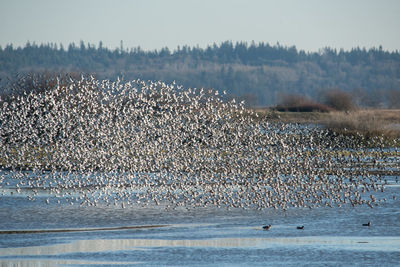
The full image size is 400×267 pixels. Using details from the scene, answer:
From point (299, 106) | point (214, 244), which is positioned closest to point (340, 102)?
point (299, 106)

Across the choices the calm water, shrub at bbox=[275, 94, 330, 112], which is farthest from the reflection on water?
shrub at bbox=[275, 94, 330, 112]

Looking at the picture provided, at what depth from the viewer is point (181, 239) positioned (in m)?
19.7

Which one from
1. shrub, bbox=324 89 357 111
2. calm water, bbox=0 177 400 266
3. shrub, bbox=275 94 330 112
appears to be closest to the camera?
calm water, bbox=0 177 400 266

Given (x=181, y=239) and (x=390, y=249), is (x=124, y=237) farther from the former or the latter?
(x=390, y=249)

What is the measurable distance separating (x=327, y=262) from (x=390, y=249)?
230 cm

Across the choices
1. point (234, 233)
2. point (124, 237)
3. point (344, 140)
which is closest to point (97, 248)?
point (124, 237)

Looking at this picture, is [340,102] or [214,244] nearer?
[214,244]

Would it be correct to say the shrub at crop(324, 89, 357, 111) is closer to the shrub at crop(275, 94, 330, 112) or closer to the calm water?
the shrub at crop(275, 94, 330, 112)

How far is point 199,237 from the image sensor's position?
20.0 metres

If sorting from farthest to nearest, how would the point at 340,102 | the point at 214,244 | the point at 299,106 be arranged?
the point at 340,102 → the point at 299,106 → the point at 214,244

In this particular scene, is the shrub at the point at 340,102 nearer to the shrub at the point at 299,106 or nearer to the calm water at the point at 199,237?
the shrub at the point at 299,106

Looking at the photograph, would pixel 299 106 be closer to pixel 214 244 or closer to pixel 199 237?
pixel 199 237

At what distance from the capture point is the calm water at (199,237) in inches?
680

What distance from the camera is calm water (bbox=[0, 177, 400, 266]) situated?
1728 centimetres
